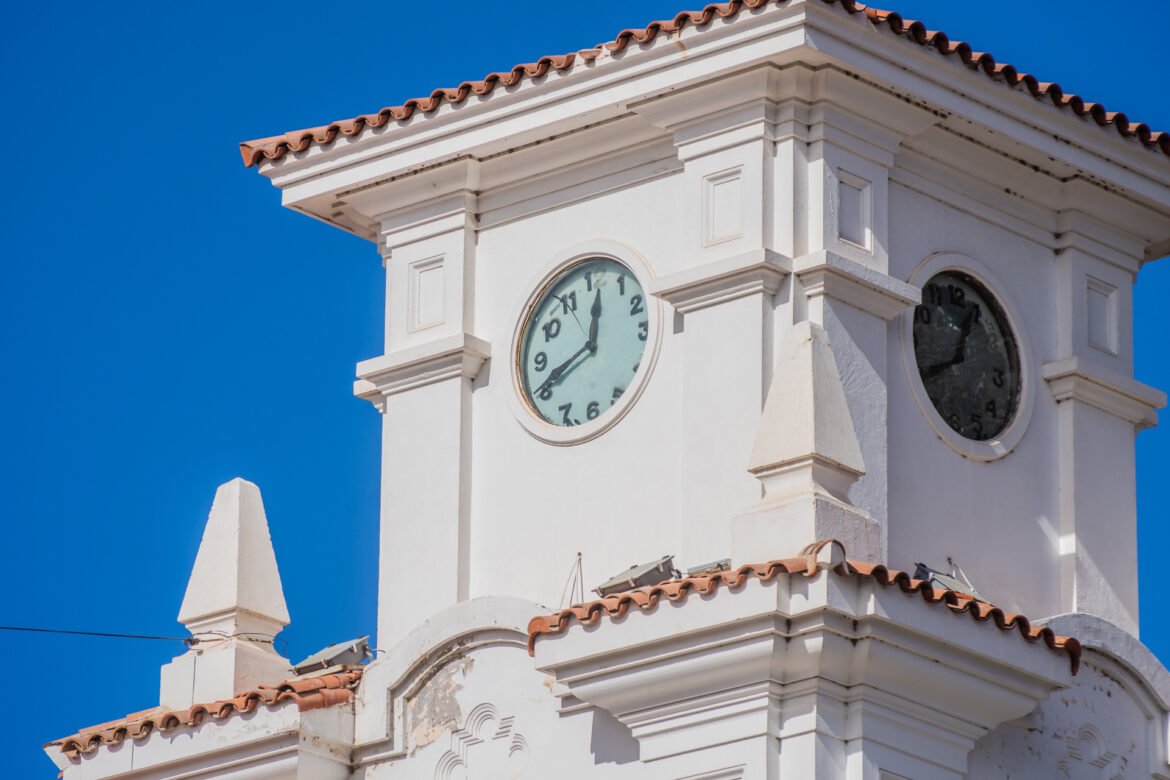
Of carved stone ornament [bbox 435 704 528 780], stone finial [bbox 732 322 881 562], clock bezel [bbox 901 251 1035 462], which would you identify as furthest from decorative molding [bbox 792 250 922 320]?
carved stone ornament [bbox 435 704 528 780]

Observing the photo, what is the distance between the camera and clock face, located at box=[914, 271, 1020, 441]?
26984 millimetres

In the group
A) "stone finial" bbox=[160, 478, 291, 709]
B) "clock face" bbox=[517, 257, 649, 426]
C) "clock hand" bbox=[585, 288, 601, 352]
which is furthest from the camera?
"stone finial" bbox=[160, 478, 291, 709]

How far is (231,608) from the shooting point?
27750 millimetres

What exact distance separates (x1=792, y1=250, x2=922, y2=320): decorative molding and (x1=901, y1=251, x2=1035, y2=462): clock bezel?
313 millimetres

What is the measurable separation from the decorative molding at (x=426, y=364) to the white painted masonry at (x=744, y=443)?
0.07 ft

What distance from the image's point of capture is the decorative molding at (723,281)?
2605 cm

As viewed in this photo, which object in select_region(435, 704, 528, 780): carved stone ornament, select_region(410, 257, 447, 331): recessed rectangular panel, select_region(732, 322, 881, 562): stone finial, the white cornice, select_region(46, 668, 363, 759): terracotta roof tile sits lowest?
select_region(435, 704, 528, 780): carved stone ornament

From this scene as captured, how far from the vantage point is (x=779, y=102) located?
2655 centimetres

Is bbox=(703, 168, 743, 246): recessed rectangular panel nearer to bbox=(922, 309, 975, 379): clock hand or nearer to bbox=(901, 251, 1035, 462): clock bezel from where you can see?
bbox=(901, 251, 1035, 462): clock bezel

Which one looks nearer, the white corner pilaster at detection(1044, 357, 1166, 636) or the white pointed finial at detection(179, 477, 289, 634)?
the white corner pilaster at detection(1044, 357, 1166, 636)

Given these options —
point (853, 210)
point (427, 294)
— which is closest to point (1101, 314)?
point (853, 210)

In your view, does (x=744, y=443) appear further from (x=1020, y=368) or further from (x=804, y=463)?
(x=1020, y=368)

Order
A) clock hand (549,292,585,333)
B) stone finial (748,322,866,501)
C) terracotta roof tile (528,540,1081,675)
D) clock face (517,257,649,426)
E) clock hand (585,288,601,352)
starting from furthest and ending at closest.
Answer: clock hand (549,292,585,333) < clock hand (585,288,601,352) < clock face (517,257,649,426) < stone finial (748,322,866,501) < terracotta roof tile (528,540,1081,675)

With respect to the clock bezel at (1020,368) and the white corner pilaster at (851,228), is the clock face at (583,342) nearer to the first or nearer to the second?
the white corner pilaster at (851,228)
